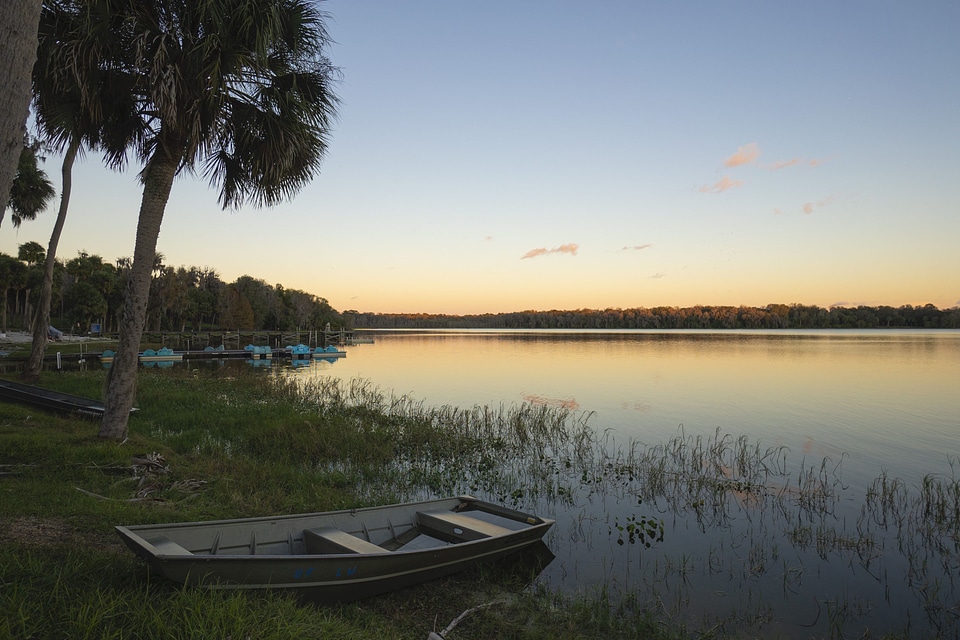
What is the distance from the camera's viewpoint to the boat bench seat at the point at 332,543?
5.56 meters

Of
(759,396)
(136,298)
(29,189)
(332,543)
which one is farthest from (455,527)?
(29,189)

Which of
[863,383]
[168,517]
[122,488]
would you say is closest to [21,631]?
[168,517]

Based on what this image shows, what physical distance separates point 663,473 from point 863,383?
23377 millimetres

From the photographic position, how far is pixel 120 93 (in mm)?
9773

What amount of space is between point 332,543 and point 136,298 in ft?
22.2

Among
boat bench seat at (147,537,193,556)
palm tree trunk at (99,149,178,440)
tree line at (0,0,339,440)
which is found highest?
tree line at (0,0,339,440)

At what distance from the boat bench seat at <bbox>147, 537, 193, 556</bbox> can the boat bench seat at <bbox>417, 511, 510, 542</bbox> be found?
10.3 ft

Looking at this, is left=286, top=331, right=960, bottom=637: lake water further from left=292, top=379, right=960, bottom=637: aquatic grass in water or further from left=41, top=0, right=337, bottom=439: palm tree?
left=41, top=0, right=337, bottom=439: palm tree

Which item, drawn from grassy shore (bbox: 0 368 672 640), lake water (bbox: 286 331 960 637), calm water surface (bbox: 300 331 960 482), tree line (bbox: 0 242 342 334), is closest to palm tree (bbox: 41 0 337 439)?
grassy shore (bbox: 0 368 672 640)

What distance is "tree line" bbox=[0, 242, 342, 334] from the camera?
2335 inches

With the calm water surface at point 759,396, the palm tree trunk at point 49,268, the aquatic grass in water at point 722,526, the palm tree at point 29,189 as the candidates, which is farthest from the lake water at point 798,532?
the palm tree at point 29,189

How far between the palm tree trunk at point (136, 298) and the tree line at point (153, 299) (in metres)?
37.3

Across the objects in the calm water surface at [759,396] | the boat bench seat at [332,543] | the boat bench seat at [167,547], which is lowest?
the calm water surface at [759,396]

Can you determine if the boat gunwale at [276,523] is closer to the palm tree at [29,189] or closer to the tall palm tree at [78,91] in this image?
the tall palm tree at [78,91]
